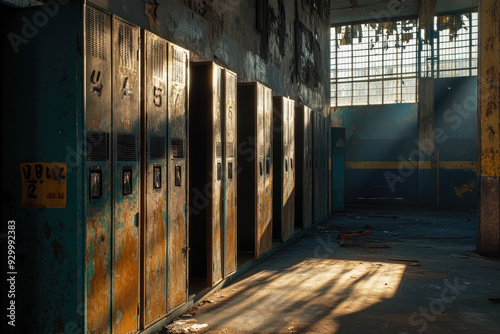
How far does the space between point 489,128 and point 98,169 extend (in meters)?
5.84

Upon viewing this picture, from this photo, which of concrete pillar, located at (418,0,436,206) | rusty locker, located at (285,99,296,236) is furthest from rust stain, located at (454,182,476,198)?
rusty locker, located at (285,99,296,236)

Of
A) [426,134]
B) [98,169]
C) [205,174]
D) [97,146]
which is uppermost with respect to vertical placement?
[426,134]

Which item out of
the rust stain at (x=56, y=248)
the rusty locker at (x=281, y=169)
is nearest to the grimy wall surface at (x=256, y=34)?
the rusty locker at (x=281, y=169)

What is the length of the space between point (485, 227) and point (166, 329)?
5176 millimetres

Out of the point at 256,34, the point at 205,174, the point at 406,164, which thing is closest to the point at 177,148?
the point at 205,174

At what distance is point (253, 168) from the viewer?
573cm

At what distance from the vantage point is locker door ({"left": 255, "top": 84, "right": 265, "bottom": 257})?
5572mm

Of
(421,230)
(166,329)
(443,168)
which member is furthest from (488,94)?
(443,168)

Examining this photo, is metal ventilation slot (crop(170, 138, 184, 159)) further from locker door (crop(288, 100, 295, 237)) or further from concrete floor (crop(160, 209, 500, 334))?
locker door (crop(288, 100, 295, 237))

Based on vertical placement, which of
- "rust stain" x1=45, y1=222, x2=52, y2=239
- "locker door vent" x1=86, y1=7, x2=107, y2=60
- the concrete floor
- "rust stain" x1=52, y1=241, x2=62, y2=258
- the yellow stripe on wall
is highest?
"locker door vent" x1=86, y1=7, x2=107, y2=60

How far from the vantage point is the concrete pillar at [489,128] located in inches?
249

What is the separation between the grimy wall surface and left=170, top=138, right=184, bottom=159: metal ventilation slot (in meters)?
1.17

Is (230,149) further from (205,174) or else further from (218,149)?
(205,174)

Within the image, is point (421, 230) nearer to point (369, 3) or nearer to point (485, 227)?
point (485, 227)
